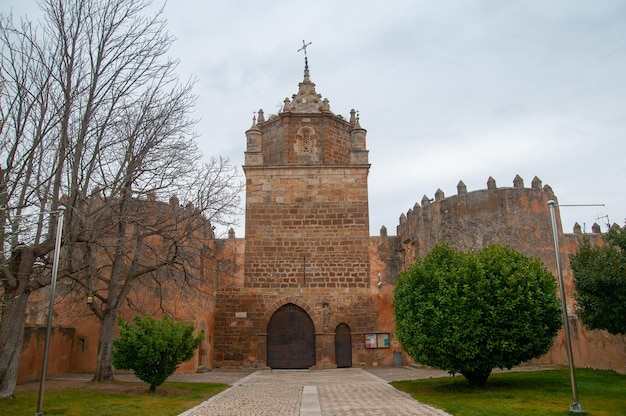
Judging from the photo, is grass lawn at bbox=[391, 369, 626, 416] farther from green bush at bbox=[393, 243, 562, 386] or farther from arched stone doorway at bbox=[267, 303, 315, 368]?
arched stone doorway at bbox=[267, 303, 315, 368]

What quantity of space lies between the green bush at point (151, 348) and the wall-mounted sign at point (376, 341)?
1001 cm

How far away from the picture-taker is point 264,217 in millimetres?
22422

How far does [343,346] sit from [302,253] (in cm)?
410

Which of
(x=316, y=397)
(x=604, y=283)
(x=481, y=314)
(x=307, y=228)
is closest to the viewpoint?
(x=604, y=283)

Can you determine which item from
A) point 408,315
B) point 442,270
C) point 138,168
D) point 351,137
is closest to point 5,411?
point 138,168

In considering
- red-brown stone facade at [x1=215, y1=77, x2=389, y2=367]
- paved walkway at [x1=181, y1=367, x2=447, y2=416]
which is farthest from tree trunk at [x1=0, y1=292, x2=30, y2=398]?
red-brown stone facade at [x1=215, y1=77, x2=389, y2=367]

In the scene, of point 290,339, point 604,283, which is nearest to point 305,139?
point 290,339

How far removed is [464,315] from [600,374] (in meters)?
5.21

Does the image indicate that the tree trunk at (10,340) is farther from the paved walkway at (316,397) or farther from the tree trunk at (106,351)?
the tree trunk at (106,351)

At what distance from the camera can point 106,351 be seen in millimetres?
14797

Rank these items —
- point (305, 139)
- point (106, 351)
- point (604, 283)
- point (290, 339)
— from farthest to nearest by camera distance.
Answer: point (305, 139) → point (290, 339) → point (106, 351) → point (604, 283)

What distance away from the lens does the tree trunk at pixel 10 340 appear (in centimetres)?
1048

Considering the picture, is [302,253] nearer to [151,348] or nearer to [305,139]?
[305,139]

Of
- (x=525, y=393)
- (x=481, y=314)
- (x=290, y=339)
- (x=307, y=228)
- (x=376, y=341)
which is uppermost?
(x=307, y=228)
